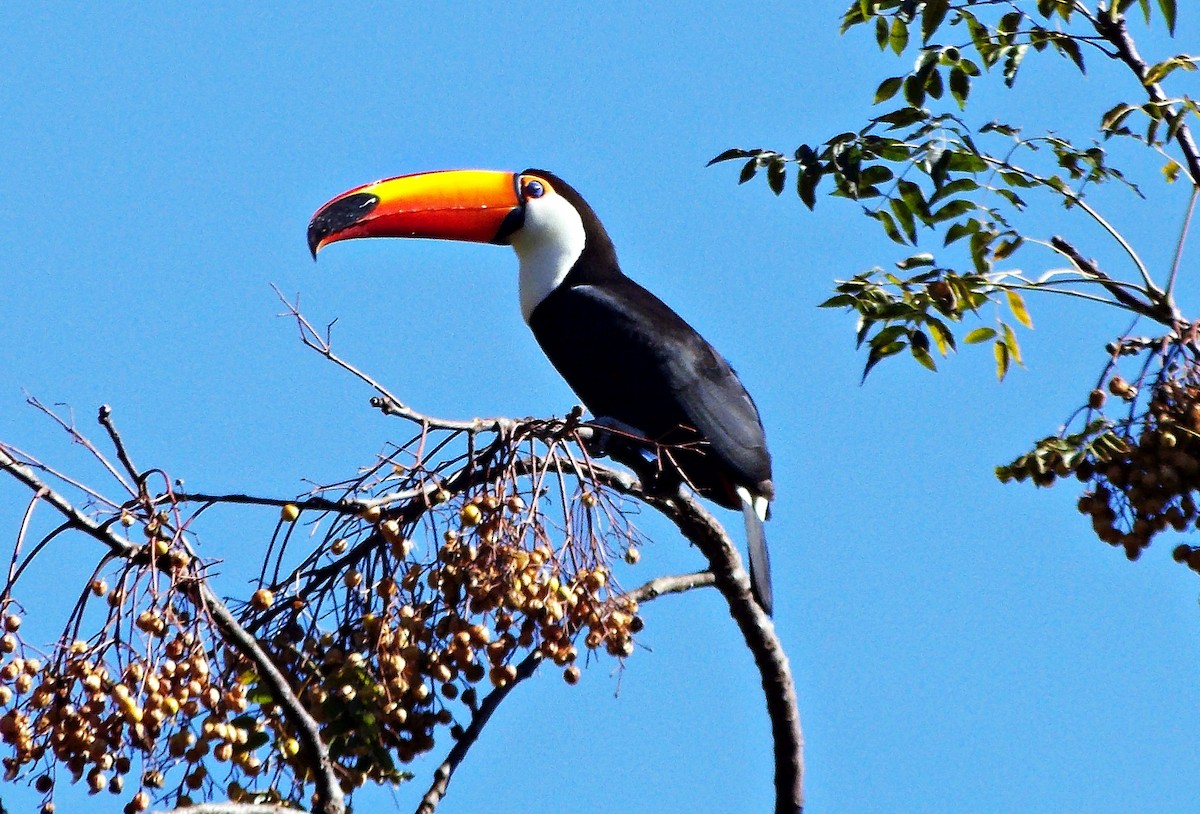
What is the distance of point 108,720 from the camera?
2.85m

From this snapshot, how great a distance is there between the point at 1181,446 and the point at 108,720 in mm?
2216

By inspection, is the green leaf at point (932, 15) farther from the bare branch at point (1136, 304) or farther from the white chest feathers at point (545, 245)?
the white chest feathers at point (545, 245)

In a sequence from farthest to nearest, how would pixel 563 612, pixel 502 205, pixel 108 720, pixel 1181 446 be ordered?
1. pixel 502 205
2. pixel 1181 446
3. pixel 563 612
4. pixel 108 720

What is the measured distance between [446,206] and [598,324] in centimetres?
146

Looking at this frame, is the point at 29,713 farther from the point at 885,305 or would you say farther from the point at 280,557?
the point at 885,305

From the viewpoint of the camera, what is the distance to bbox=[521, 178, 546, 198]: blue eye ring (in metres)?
6.71

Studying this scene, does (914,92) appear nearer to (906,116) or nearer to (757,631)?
(906,116)

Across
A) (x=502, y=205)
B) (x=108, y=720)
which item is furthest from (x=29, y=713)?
(x=502, y=205)

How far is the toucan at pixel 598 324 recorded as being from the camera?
500cm

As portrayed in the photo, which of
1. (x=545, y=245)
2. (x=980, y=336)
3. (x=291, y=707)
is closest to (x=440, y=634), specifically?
(x=291, y=707)

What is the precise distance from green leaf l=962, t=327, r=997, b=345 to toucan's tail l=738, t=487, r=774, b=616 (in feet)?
2.81

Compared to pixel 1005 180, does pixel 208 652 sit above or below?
below

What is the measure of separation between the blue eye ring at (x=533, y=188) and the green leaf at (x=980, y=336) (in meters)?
3.14

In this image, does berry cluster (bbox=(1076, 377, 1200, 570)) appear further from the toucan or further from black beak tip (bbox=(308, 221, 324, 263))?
black beak tip (bbox=(308, 221, 324, 263))
